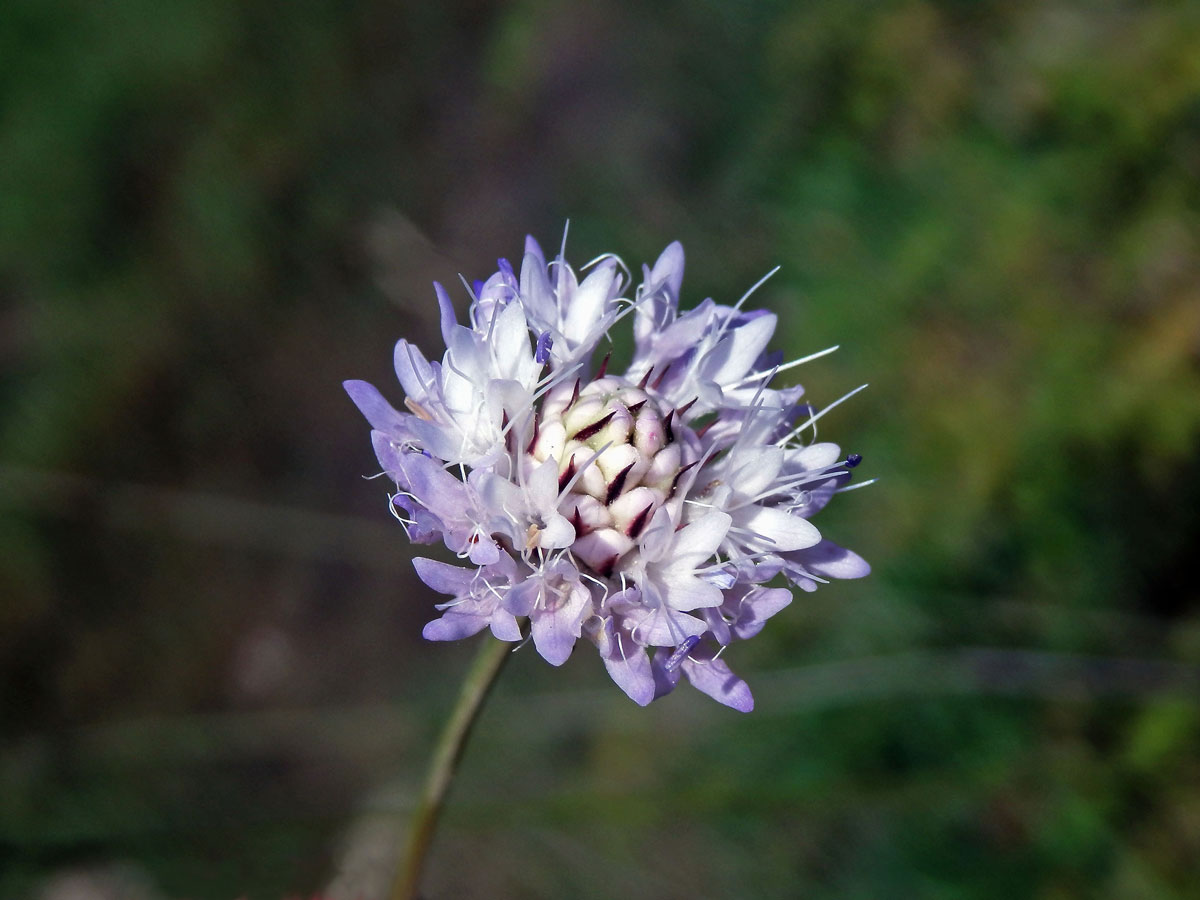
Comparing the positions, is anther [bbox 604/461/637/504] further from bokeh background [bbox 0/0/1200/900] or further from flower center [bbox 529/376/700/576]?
bokeh background [bbox 0/0/1200/900]

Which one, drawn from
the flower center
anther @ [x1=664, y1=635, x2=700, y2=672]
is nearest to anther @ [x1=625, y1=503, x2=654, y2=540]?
the flower center

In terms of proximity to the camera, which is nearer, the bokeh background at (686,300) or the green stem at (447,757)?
the green stem at (447,757)

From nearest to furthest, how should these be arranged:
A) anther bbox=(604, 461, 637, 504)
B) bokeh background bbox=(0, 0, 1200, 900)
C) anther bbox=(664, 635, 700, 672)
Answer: anther bbox=(664, 635, 700, 672) < anther bbox=(604, 461, 637, 504) < bokeh background bbox=(0, 0, 1200, 900)

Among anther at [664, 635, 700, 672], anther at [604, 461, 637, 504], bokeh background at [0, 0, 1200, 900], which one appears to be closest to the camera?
anther at [664, 635, 700, 672]

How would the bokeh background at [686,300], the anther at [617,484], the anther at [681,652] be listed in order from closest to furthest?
1. the anther at [681,652]
2. the anther at [617,484]
3. the bokeh background at [686,300]

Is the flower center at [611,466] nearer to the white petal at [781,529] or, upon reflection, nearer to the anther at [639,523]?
the anther at [639,523]

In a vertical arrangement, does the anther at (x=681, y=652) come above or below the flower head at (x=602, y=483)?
below

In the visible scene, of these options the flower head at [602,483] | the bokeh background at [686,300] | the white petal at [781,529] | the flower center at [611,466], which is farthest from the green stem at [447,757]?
the bokeh background at [686,300]
